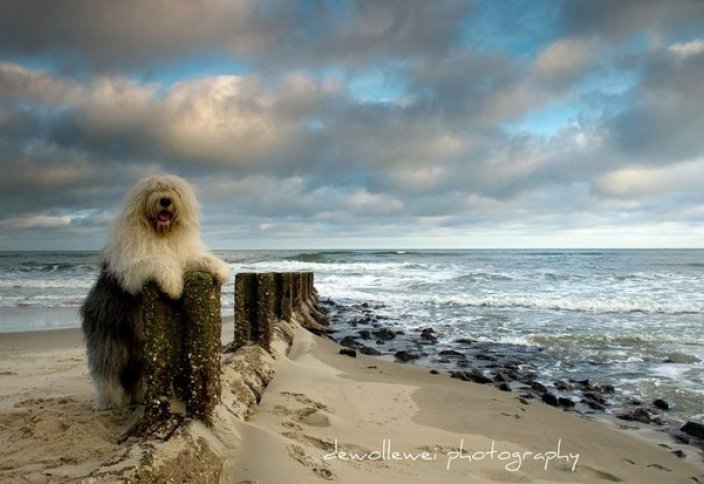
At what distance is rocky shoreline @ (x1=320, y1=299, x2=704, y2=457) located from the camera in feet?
21.9

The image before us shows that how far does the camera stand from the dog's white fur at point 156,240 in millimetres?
3674

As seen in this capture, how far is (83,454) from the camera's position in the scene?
3.30 metres

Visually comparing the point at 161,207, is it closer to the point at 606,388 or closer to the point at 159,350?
the point at 159,350

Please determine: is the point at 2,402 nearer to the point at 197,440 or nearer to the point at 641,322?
the point at 197,440

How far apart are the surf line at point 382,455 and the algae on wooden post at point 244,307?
2152mm

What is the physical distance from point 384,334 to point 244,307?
279 inches

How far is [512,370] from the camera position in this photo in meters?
9.09

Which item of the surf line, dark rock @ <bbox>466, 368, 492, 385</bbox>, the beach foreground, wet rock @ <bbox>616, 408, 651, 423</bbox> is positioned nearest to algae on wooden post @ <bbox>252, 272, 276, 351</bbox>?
the beach foreground

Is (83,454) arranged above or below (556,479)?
above

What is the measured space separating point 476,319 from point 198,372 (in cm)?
1323

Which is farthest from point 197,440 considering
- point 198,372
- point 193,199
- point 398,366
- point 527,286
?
point 527,286

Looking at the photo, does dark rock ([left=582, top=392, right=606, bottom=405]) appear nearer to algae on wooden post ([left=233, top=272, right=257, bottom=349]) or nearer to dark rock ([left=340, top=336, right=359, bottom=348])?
dark rock ([left=340, top=336, right=359, bottom=348])

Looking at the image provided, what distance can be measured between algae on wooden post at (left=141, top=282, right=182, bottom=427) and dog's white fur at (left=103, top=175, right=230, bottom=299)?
163mm

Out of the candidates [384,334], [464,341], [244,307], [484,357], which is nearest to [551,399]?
[484,357]
